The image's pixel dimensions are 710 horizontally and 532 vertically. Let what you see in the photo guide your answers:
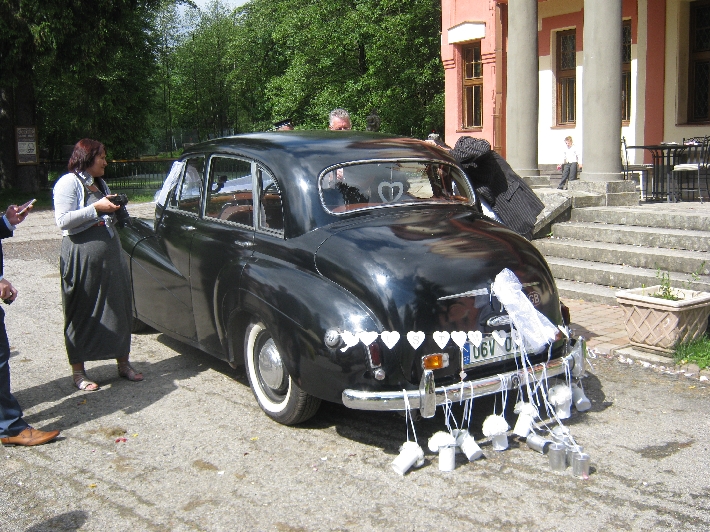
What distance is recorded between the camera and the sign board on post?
2433cm

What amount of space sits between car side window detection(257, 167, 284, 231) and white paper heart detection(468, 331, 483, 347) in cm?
147

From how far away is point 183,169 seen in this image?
20.6 ft

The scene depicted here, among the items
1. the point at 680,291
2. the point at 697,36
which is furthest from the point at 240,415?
the point at 697,36

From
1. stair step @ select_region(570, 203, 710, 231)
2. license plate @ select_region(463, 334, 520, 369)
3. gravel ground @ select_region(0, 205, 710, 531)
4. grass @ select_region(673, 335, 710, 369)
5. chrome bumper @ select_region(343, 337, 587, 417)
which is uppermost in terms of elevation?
stair step @ select_region(570, 203, 710, 231)

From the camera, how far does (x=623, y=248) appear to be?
862cm

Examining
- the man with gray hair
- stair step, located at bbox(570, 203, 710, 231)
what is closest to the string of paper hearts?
the man with gray hair

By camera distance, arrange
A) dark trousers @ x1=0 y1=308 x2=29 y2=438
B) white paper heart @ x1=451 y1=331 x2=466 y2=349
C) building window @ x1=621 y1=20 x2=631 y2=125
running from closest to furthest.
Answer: white paper heart @ x1=451 y1=331 x2=466 y2=349 → dark trousers @ x1=0 y1=308 x2=29 y2=438 → building window @ x1=621 y1=20 x2=631 y2=125

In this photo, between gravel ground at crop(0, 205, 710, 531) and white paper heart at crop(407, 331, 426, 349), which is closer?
gravel ground at crop(0, 205, 710, 531)

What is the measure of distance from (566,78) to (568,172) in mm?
2741

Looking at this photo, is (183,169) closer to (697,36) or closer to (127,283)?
(127,283)

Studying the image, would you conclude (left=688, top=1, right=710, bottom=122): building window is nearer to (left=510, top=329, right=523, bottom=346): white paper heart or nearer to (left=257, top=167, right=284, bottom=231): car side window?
(left=510, top=329, right=523, bottom=346): white paper heart

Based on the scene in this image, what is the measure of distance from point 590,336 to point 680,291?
2.91 feet

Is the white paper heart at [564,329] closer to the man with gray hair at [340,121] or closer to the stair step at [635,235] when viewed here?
the man with gray hair at [340,121]

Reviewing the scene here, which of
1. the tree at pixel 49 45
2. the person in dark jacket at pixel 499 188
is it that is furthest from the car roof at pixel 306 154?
the tree at pixel 49 45
